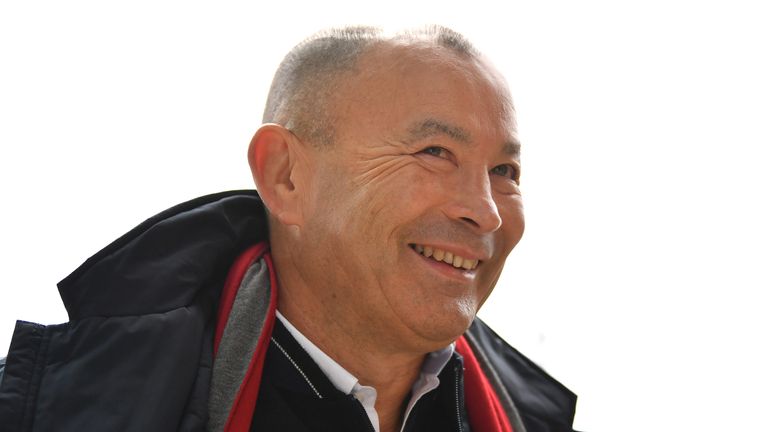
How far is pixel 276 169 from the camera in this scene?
151 cm

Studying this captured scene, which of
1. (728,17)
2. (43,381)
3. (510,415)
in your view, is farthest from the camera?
(728,17)

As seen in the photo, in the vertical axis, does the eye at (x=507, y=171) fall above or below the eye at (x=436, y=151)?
below

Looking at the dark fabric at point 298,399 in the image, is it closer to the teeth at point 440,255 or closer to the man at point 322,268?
the man at point 322,268

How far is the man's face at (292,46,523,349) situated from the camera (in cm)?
137

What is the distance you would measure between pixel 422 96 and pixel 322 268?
33 centimetres

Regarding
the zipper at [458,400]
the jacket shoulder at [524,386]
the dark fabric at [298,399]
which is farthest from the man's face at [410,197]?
the jacket shoulder at [524,386]

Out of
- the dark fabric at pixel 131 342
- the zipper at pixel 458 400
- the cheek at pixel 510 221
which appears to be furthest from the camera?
the zipper at pixel 458 400

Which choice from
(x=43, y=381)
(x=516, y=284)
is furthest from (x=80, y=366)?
(x=516, y=284)

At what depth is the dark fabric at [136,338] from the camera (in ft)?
4.00

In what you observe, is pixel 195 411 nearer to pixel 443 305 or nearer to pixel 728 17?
pixel 443 305

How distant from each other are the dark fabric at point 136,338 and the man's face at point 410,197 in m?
0.20

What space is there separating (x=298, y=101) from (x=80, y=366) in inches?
22.3

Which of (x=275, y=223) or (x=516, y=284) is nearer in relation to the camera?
(x=275, y=223)

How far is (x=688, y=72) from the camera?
2.32 metres
